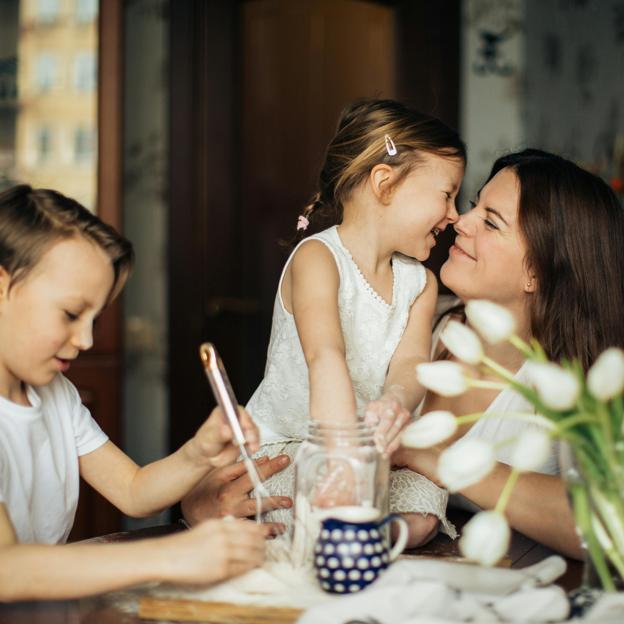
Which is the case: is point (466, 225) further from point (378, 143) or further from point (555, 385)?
point (555, 385)

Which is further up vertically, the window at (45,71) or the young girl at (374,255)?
the window at (45,71)

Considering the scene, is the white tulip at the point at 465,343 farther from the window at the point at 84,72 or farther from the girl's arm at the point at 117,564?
the window at the point at 84,72

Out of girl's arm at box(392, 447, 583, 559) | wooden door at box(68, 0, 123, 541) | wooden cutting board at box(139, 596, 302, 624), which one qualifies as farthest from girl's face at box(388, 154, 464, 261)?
wooden door at box(68, 0, 123, 541)

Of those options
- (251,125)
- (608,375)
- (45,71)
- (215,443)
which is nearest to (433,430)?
(608,375)

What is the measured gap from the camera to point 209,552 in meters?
1.03

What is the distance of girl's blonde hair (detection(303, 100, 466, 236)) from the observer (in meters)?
1.81

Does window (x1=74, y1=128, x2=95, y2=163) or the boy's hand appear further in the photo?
window (x1=74, y1=128, x2=95, y2=163)

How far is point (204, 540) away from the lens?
103 centimetres

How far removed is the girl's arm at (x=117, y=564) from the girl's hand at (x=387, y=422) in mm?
293

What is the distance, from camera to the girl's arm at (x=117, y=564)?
3.34ft

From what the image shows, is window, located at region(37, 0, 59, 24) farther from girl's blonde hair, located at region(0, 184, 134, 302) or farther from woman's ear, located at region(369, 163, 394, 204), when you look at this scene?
girl's blonde hair, located at region(0, 184, 134, 302)

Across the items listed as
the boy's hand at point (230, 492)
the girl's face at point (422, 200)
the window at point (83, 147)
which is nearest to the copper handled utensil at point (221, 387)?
the boy's hand at point (230, 492)

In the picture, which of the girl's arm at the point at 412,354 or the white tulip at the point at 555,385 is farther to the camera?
the girl's arm at the point at 412,354

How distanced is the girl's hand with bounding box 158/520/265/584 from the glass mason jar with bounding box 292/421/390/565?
4.1 inches
